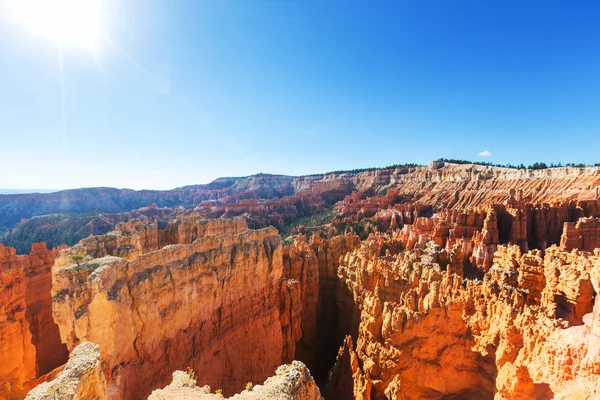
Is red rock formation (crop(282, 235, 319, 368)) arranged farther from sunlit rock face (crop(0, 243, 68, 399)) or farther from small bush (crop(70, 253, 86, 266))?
sunlit rock face (crop(0, 243, 68, 399))

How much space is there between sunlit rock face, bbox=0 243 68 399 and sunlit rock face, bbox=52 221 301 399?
166 inches

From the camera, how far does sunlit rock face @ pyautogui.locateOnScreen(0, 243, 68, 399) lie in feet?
36.6

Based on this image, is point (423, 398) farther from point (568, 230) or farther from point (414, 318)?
point (568, 230)

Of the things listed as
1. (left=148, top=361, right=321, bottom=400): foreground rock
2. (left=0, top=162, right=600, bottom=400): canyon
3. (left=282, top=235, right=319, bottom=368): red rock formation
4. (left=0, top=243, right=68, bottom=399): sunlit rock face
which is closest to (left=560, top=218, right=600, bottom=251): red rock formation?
(left=0, top=162, right=600, bottom=400): canyon

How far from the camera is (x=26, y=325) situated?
12898 mm

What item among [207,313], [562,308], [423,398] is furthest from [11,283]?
[562,308]

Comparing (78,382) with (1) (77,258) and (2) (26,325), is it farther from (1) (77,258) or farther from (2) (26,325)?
(2) (26,325)

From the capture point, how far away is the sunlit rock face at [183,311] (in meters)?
7.89

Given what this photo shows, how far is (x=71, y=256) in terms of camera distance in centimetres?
933

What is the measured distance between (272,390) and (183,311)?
6.62m

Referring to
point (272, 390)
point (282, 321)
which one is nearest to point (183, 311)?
point (272, 390)

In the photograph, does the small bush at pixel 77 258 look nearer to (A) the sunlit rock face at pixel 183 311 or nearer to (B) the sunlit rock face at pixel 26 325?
(A) the sunlit rock face at pixel 183 311

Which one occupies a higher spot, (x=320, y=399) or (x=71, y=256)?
(x=71, y=256)

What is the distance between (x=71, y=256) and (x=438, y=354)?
12642 millimetres
